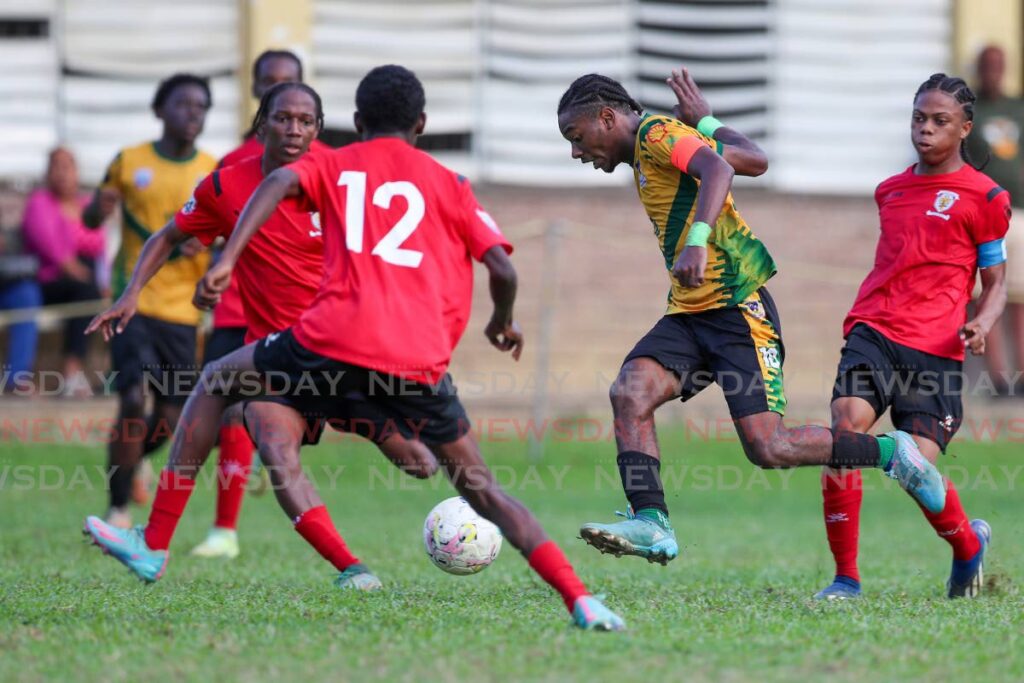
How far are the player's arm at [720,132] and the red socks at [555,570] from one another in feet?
6.11

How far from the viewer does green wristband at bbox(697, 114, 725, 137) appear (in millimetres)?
6648

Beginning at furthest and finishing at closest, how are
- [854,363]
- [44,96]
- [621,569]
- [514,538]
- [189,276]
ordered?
[44,96], [189,276], [621,569], [854,363], [514,538]

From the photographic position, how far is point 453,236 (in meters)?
5.64

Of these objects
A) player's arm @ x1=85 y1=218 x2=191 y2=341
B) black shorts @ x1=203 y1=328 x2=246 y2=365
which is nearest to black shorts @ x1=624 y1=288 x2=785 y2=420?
player's arm @ x1=85 y1=218 x2=191 y2=341

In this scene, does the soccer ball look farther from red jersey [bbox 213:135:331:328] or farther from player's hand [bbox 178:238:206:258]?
player's hand [bbox 178:238:206:258]

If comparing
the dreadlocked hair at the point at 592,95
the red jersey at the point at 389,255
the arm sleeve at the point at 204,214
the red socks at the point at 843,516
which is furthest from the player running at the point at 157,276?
the red socks at the point at 843,516

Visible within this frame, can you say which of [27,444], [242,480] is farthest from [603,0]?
[242,480]

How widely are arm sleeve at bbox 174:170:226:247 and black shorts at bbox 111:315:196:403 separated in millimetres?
2699

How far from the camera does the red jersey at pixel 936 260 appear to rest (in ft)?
22.8

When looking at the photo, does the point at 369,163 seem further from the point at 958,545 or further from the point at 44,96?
the point at 44,96

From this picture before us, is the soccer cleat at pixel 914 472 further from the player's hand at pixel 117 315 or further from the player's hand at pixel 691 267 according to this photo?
the player's hand at pixel 117 315

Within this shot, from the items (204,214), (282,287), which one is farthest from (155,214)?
(204,214)

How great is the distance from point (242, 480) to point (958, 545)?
3.96 m

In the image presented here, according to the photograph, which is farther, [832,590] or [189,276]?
[189,276]
